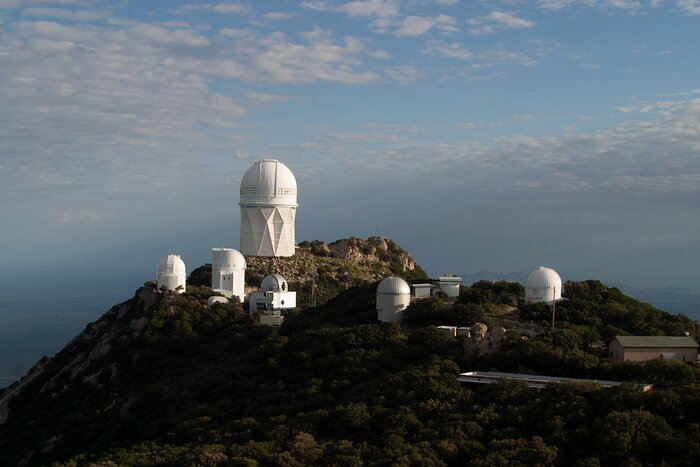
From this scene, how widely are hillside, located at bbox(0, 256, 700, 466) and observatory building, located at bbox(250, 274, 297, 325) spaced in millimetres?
2682

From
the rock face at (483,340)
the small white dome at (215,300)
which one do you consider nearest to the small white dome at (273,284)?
the small white dome at (215,300)

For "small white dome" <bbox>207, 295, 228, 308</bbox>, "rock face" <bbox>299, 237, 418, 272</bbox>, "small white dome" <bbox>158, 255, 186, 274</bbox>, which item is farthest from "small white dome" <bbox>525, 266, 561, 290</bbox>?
"rock face" <bbox>299, 237, 418, 272</bbox>

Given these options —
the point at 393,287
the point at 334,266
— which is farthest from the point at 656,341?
the point at 334,266

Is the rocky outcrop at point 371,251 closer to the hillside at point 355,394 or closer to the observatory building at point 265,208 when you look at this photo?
the observatory building at point 265,208

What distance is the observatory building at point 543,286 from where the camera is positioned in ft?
143

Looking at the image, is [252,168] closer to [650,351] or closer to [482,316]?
[482,316]

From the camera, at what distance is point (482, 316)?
4069 centimetres

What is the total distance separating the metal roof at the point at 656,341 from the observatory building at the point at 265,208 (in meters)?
34.6

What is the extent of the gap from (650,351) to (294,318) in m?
20.4

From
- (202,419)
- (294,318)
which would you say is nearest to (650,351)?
(202,419)

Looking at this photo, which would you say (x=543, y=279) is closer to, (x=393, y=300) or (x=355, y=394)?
(x=393, y=300)

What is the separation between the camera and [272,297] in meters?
55.1

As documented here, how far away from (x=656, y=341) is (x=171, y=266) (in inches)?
1247

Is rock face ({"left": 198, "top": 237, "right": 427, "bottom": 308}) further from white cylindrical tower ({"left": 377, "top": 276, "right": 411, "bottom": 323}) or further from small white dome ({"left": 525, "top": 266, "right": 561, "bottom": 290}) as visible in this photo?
small white dome ({"left": 525, "top": 266, "right": 561, "bottom": 290})
